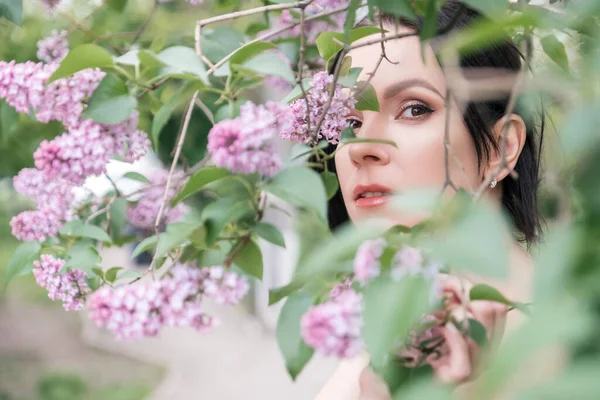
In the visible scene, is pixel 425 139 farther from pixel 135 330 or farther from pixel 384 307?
pixel 384 307

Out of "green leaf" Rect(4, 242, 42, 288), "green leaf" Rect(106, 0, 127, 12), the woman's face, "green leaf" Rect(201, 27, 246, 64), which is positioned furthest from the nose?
"green leaf" Rect(106, 0, 127, 12)

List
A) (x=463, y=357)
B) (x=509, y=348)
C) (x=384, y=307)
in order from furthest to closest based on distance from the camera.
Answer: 1. (x=463, y=357)
2. (x=384, y=307)
3. (x=509, y=348)

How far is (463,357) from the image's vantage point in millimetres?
597

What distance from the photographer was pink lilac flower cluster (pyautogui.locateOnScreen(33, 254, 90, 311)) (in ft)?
3.14

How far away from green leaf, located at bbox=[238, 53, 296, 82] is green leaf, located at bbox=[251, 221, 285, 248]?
0.14 meters

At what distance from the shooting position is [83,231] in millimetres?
1032

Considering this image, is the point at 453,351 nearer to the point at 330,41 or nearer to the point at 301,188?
the point at 301,188

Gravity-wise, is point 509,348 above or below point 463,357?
above

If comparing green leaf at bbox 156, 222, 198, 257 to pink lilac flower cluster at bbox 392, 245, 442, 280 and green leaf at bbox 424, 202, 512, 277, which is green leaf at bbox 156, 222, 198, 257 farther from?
green leaf at bbox 424, 202, 512, 277

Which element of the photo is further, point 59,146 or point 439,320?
point 59,146

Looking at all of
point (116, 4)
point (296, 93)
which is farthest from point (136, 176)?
point (116, 4)

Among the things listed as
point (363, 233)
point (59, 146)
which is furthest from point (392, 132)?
point (363, 233)

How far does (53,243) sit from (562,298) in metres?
0.93

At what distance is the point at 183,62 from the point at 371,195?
47 centimetres
